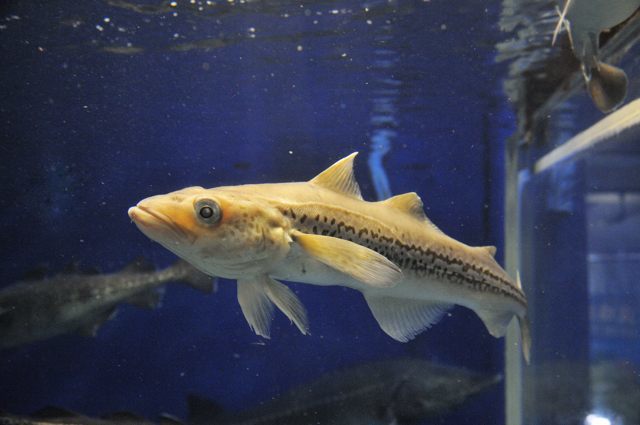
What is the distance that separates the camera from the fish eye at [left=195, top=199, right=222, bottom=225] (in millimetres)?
3012

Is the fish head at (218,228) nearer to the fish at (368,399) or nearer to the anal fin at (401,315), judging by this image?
the anal fin at (401,315)

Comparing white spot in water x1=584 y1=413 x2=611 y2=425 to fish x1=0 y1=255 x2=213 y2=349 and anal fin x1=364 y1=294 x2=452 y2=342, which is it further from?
fish x1=0 y1=255 x2=213 y2=349

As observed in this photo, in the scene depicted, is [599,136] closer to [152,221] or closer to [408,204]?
[408,204]


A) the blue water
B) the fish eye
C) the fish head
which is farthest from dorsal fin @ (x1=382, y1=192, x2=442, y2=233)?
the blue water

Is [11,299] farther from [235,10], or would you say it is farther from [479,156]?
[479,156]

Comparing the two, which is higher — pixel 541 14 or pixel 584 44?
pixel 541 14

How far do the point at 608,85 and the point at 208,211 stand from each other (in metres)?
4.16

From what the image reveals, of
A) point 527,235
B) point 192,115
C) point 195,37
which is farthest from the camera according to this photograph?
point 192,115

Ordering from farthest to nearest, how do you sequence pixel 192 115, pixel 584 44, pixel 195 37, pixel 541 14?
1. pixel 192 115
2. pixel 195 37
3. pixel 541 14
4. pixel 584 44

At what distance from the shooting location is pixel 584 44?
4.93 meters

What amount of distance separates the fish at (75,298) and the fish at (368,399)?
2103 mm

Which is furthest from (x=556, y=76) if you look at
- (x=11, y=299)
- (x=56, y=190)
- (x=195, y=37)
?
(x=56, y=190)

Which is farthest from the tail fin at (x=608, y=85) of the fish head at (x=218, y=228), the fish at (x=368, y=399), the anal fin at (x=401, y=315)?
the fish at (x=368, y=399)

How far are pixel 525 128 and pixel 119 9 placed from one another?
8.53 meters
